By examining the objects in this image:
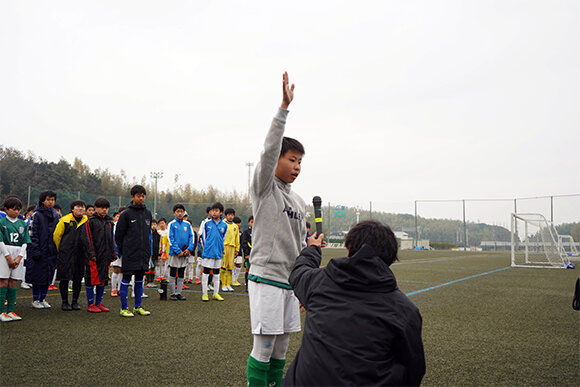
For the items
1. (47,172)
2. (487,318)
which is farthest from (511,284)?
(47,172)

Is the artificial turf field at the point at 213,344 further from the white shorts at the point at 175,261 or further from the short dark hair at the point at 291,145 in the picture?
the short dark hair at the point at 291,145

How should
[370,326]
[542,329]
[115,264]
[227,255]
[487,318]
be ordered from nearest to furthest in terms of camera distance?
[370,326], [542,329], [487,318], [115,264], [227,255]

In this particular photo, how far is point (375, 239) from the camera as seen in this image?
2.07 meters

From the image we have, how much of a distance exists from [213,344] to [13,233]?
3.70 m

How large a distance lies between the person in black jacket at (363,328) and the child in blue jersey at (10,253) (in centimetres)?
541

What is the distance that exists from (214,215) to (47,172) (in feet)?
138

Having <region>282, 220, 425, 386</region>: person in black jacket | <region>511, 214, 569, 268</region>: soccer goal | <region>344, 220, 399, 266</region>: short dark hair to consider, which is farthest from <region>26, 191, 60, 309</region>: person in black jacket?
<region>511, 214, 569, 268</region>: soccer goal

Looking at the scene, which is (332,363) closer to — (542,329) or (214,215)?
(542,329)

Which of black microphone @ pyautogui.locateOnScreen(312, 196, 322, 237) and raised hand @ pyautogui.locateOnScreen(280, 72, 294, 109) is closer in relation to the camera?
raised hand @ pyautogui.locateOnScreen(280, 72, 294, 109)

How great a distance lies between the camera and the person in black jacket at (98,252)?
268 inches

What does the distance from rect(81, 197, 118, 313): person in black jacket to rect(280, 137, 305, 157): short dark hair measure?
4678mm

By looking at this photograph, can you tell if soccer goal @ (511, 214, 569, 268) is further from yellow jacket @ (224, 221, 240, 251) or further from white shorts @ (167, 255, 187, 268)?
white shorts @ (167, 255, 187, 268)

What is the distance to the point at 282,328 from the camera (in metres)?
2.65

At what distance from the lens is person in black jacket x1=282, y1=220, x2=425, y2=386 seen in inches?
72.7
